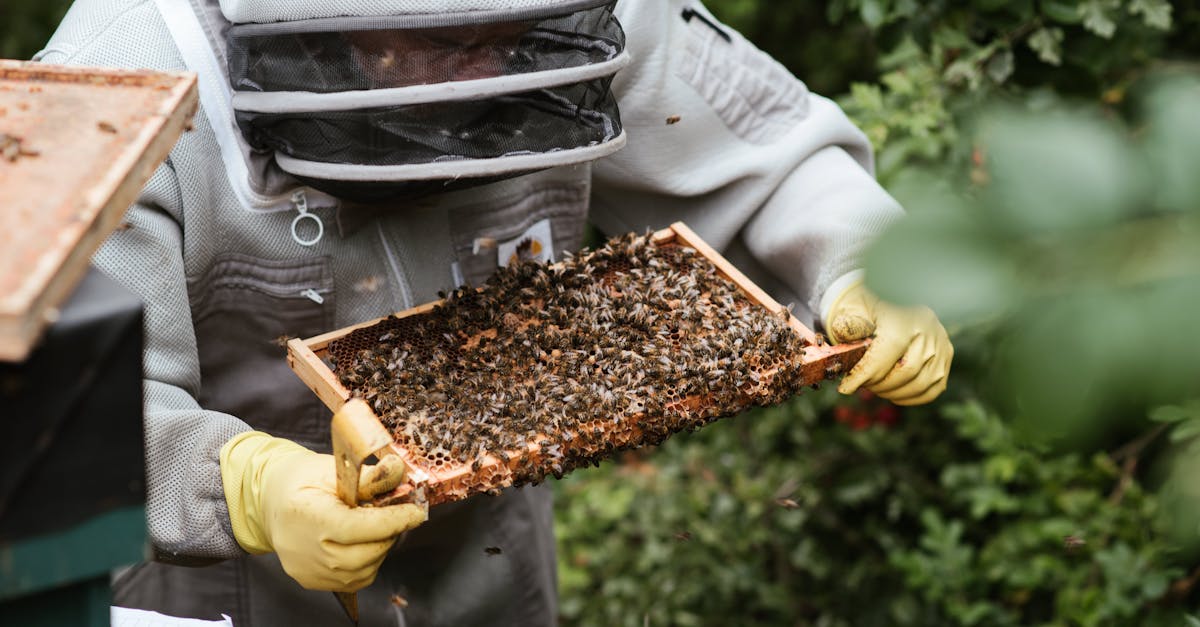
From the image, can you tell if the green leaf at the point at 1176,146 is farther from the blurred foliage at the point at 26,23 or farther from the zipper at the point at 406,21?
the blurred foliage at the point at 26,23

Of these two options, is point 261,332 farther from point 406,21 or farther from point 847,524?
point 847,524

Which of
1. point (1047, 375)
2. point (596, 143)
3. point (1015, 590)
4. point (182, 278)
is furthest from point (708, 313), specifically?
point (1015, 590)

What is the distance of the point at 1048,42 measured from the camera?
A: 306 centimetres

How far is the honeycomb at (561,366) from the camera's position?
1.97 m

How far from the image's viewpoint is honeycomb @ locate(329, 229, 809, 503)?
197cm

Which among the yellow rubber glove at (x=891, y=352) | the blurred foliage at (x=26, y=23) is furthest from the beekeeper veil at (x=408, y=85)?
the blurred foliage at (x=26, y=23)

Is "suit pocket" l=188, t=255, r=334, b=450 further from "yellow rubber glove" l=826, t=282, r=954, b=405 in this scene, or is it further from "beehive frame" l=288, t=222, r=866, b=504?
"yellow rubber glove" l=826, t=282, r=954, b=405

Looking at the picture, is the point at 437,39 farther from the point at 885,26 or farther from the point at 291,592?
the point at 885,26

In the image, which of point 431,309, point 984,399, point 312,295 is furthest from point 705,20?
point 984,399

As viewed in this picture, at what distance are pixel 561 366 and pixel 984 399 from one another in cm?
147

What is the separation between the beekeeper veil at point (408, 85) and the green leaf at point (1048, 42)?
60.6 inches

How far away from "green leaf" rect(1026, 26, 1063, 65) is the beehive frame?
120cm

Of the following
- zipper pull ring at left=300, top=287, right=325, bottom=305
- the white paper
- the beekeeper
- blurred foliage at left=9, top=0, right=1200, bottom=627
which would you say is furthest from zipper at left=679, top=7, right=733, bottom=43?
the white paper

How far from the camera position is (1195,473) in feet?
2.66
